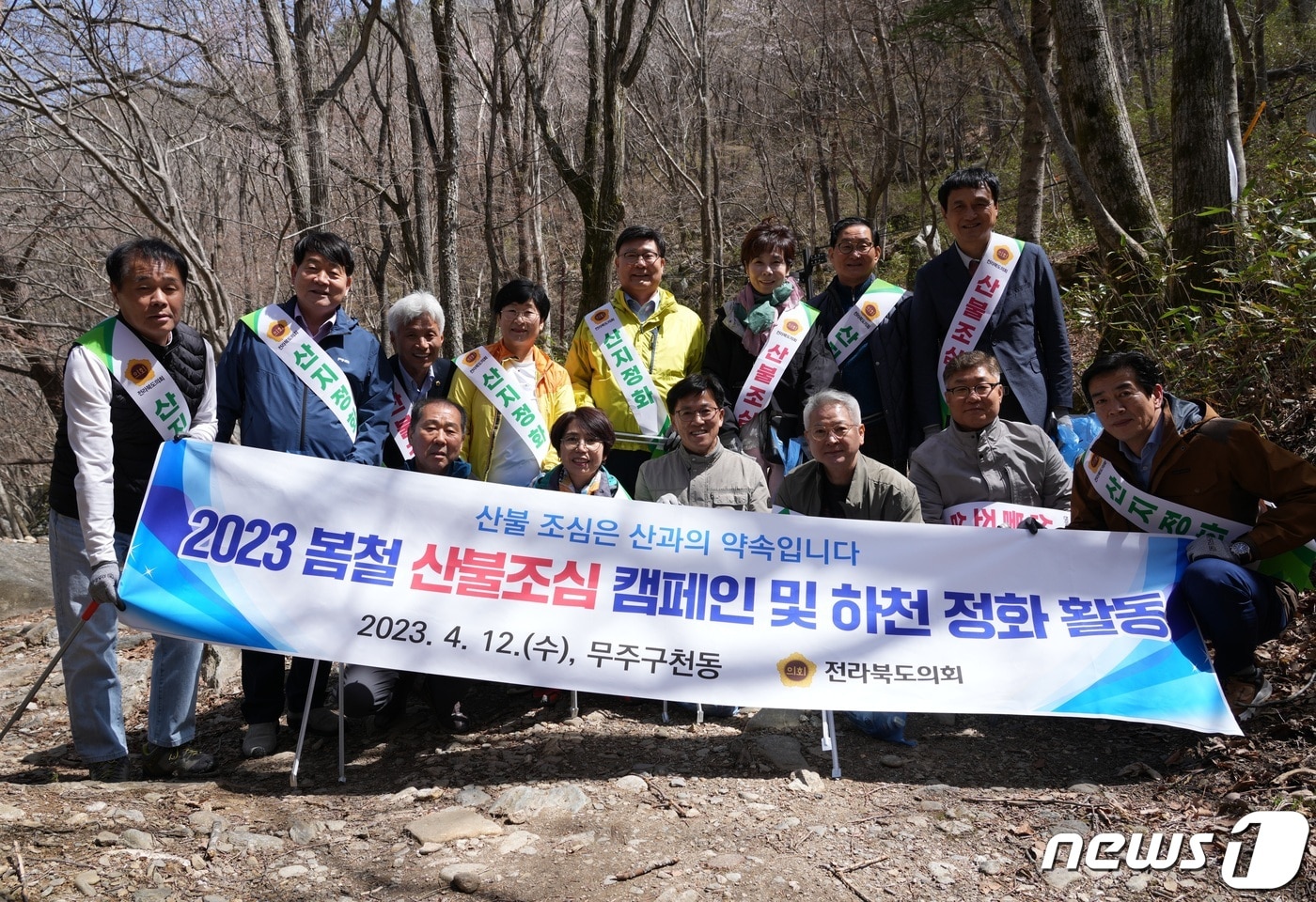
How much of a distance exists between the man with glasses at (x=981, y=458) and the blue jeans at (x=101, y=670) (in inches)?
136

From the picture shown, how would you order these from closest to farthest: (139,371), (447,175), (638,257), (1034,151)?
1. (139,371)
2. (638,257)
3. (447,175)
4. (1034,151)

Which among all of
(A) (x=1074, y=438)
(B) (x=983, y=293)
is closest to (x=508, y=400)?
(B) (x=983, y=293)

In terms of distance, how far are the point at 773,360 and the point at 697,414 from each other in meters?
0.81

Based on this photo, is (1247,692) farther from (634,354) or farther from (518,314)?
(518,314)

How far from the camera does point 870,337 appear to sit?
4973 millimetres

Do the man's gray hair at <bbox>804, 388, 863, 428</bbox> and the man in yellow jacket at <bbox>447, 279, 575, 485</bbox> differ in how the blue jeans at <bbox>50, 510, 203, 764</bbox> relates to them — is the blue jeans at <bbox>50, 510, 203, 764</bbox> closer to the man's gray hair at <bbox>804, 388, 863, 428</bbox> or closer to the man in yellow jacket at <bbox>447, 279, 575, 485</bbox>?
the man in yellow jacket at <bbox>447, 279, 575, 485</bbox>

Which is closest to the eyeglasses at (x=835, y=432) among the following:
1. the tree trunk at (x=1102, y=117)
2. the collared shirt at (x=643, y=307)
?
the collared shirt at (x=643, y=307)

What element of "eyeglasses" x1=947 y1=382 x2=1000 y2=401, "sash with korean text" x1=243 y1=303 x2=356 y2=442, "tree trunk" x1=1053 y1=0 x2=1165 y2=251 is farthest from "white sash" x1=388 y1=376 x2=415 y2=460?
"tree trunk" x1=1053 y1=0 x2=1165 y2=251

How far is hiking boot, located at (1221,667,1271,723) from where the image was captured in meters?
3.61

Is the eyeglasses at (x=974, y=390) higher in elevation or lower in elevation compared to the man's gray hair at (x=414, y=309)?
lower

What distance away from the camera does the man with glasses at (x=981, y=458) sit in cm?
416

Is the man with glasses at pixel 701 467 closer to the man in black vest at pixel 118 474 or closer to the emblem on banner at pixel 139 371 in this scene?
the man in black vest at pixel 118 474

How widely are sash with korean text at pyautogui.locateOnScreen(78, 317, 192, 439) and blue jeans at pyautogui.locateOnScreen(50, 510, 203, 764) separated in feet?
1.73

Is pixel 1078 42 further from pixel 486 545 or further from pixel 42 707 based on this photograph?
pixel 42 707
